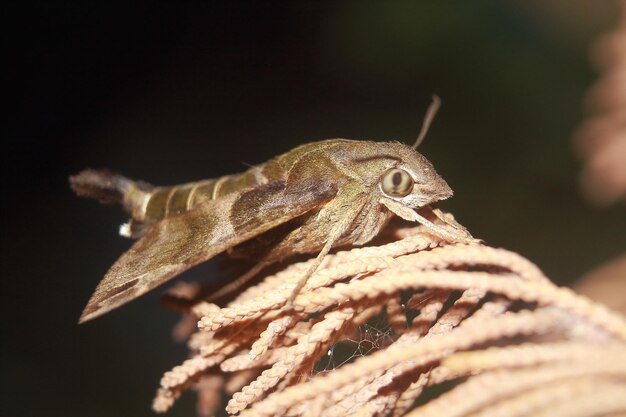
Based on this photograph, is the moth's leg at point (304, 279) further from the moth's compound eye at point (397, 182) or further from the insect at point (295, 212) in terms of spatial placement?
the moth's compound eye at point (397, 182)

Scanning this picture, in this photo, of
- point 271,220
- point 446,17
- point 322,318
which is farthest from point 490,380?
point 446,17

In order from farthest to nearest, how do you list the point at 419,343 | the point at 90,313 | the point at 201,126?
the point at 201,126 < the point at 90,313 < the point at 419,343

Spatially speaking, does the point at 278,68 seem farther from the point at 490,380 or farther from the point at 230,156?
the point at 490,380

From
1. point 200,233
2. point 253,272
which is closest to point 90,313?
point 200,233

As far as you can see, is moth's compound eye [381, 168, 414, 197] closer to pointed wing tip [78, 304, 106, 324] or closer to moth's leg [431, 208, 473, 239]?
moth's leg [431, 208, 473, 239]

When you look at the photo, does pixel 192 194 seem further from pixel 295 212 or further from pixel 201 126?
pixel 201 126

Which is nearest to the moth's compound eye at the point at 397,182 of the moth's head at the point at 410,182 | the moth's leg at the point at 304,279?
the moth's head at the point at 410,182

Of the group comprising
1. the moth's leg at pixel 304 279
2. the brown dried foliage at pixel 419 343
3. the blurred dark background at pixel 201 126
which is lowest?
the brown dried foliage at pixel 419 343
